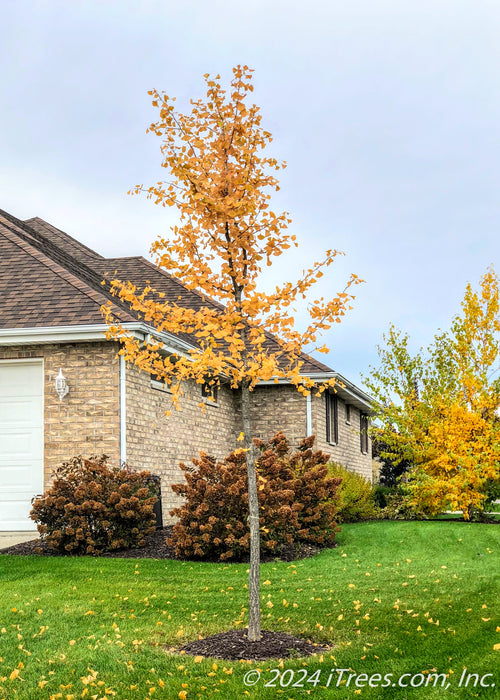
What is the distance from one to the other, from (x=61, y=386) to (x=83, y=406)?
0.48 metres

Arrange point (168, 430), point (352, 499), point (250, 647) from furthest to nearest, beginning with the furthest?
point (352, 499)
point (168, 430)
point (250, 647)

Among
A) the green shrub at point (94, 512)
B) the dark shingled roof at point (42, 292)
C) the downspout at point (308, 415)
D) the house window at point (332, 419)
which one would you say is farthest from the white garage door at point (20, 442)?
the house window at point (332, 419)

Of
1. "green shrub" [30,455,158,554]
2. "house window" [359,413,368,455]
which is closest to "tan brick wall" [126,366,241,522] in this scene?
"green shrub" [30,455,158,554]

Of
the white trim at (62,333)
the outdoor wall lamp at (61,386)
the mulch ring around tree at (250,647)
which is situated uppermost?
the white trim at (62,333)

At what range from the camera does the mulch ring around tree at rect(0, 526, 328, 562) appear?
35.3 feet

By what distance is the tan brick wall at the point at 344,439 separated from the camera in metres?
17.8

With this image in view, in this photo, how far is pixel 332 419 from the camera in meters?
19.7

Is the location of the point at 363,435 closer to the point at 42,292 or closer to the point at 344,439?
the point at 344,439

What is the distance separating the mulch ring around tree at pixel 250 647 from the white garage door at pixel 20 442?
6986 millimetres

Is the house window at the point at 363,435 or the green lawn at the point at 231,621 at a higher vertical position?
the house window at the point at 363,435

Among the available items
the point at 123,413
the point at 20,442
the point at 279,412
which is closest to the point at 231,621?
the point at 123,413

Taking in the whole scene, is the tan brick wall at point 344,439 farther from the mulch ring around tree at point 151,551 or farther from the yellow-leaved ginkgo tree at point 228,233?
the yellow-leaved ginkgo tree at point 228,233

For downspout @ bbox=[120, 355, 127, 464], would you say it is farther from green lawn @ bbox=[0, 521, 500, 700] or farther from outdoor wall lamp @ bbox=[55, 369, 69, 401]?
green lawn @ bbox=[0, 521, 500, 700]

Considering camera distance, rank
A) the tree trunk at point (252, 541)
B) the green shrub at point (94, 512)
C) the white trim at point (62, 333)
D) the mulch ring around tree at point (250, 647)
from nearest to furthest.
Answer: the mulch ring around tree at point (250, 647) < the tree trunk at point (252, 541) < the green shrub at point (94, 512) < the white trim at point (62, 333)
